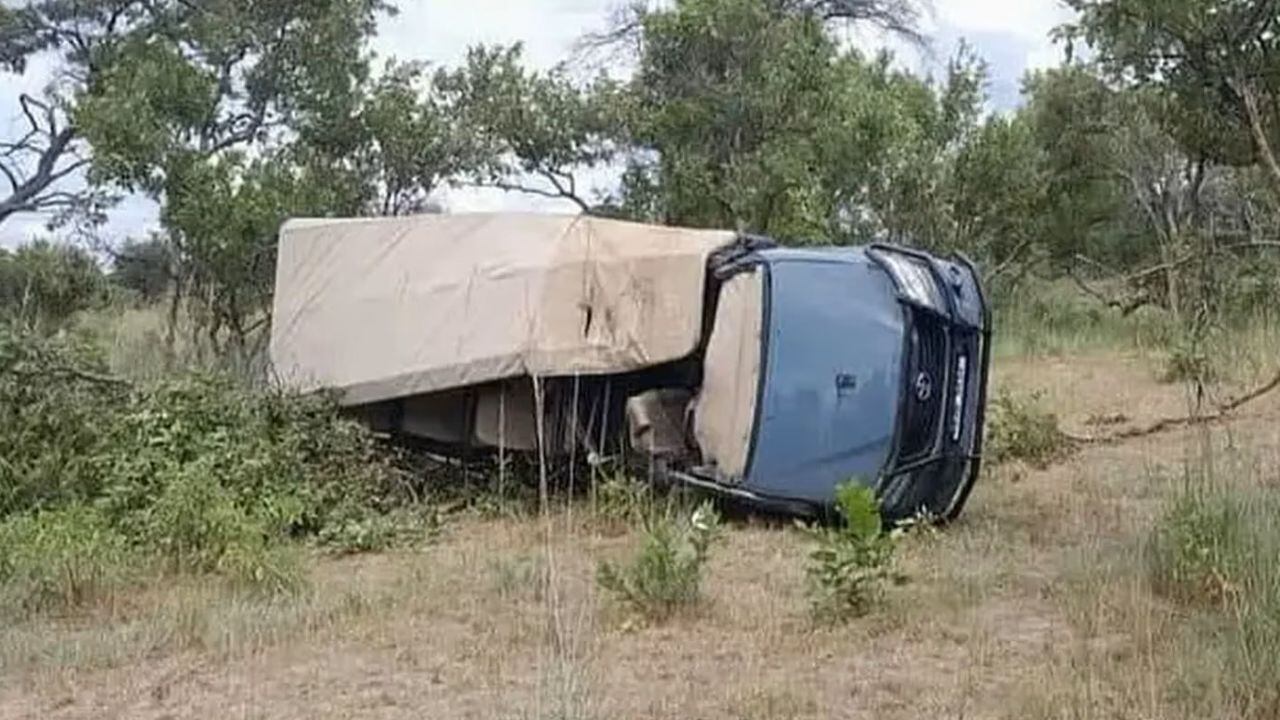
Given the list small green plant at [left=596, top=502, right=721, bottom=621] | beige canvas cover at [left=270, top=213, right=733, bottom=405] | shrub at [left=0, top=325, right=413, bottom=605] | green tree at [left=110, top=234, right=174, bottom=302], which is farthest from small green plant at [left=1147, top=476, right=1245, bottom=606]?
green tree at [left=110, top=234, right=174, bottom=302]

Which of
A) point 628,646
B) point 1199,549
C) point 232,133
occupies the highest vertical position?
point 232,133

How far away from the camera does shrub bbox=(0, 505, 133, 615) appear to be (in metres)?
5.91

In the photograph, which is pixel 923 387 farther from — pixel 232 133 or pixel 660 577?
pixel 232 133

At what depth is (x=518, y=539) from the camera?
7.23m

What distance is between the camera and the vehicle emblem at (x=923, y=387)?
7.11 meters

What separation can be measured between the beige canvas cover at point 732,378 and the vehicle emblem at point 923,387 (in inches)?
28.9

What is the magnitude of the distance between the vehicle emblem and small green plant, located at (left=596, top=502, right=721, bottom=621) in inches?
70.6

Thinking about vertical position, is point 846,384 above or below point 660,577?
above

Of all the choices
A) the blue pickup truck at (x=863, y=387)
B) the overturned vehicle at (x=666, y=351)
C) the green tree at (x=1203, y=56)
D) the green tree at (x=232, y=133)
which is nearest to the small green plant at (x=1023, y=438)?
the overturned vehicle at (x=666, y=351)

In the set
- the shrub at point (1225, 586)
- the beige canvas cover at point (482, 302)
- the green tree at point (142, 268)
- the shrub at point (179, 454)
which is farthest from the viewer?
the green tree at point (142, 268)

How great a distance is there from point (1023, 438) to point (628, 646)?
5.08 m

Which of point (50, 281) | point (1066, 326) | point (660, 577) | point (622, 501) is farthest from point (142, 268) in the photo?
point (660, 577)

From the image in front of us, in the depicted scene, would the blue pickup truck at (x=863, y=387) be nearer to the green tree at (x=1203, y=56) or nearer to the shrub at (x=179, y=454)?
the green tree at (x=1203, y=56)

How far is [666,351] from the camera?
24.9ft
